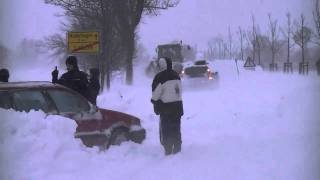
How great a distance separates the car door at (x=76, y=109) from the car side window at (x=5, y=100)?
2.00 feet

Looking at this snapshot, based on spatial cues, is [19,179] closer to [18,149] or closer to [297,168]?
[18,149]

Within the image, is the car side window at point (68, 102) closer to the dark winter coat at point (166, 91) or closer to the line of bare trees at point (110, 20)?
the dark winter coat at point (166, 91)

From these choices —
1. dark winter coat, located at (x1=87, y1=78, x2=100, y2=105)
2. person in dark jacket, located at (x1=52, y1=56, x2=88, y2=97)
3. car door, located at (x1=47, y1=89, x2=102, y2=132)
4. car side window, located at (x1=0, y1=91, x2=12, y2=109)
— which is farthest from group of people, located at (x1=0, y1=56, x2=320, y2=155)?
car side window, located at (x1=0, y1=91, x2=12, y2=109)

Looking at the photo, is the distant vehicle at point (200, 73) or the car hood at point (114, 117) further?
the distant vehicle at point (200, 73)

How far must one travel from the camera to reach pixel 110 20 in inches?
949

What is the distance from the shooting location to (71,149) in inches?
340

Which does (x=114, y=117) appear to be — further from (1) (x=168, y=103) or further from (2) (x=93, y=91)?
(2) (x=93, y=91)

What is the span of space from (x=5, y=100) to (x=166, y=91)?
237 cm

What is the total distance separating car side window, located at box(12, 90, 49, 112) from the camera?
9.12m

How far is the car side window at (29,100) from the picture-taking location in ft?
29.9

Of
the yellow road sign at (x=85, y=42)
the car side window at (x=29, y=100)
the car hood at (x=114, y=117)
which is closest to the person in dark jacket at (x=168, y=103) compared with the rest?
the car hood at (x=114, y=117)

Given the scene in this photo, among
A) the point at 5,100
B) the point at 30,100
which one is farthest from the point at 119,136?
the point at 5,100

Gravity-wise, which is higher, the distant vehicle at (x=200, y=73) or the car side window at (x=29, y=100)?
the car side window at (x=29, y=100)

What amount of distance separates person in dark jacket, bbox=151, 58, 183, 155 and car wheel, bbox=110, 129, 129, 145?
0.58 metres
